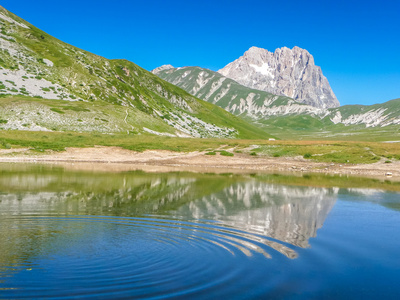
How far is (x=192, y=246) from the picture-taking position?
53.6 ft

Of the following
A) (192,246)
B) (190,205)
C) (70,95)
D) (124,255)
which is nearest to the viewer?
(124,255)

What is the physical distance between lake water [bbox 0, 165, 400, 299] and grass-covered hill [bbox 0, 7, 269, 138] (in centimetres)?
7488

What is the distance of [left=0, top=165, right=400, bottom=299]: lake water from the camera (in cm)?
1173

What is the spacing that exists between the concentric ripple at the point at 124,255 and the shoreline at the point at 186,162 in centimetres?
3914

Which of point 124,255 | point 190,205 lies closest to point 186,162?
point 190,205

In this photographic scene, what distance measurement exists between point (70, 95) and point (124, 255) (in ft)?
420

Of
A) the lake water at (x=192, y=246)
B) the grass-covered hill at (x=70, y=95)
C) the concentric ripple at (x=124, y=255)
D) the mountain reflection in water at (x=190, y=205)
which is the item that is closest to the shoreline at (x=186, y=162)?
the mountain reflection in water at (x=190, y=205)

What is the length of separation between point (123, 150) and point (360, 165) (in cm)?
4457

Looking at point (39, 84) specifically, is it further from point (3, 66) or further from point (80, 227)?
point (80, 227)

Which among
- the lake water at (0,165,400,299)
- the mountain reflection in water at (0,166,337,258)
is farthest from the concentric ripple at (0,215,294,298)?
the mountain reflection in water at (0,166,337,258)

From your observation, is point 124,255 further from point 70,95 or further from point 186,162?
point 70,95

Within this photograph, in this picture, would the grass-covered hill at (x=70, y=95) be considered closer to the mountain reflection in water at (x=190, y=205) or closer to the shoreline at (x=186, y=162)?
the shoreline at (x=186, y=162)

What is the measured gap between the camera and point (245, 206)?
2731cm

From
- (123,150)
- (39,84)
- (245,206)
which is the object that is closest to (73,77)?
(39,84)
